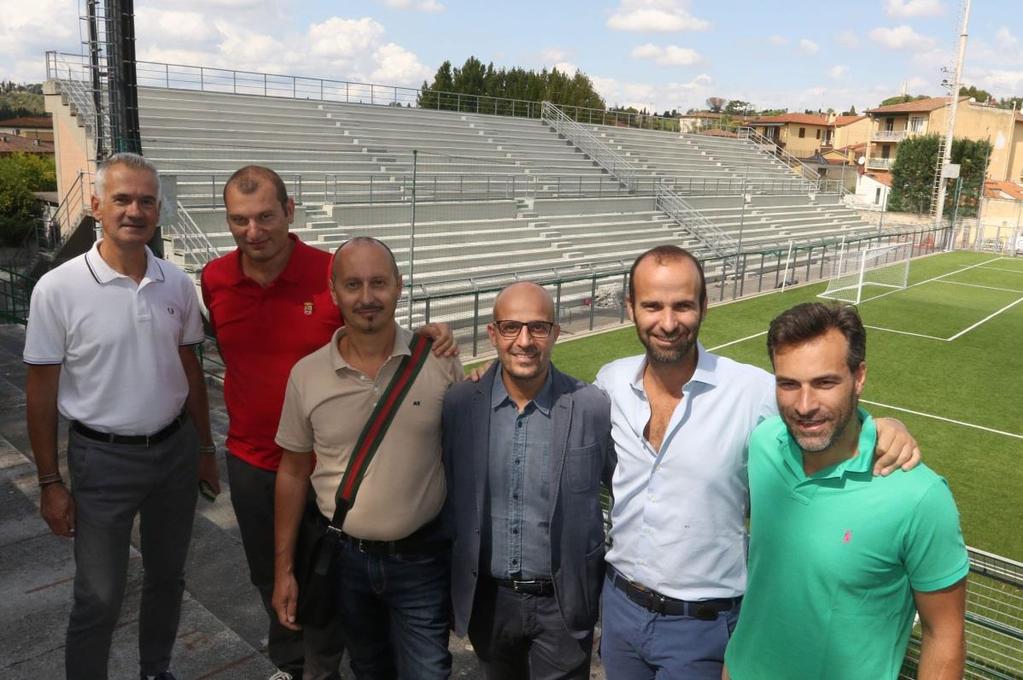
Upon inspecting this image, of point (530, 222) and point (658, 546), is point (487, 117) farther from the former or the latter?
point (658, 546)

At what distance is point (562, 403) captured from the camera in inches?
94.2

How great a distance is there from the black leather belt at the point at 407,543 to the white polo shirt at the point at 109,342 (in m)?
0.98

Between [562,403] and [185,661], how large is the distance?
221 centimetres

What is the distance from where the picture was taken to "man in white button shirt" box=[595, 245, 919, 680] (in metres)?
2.24

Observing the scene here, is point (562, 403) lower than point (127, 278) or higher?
lower

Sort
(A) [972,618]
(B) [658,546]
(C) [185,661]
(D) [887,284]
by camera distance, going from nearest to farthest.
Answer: (B) [658,546] → (A) [972,618] → (C) [185,661] → (D) [887,284]

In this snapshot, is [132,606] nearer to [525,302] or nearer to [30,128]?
[525,302]

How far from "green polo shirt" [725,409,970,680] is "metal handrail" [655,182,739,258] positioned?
2262 cm

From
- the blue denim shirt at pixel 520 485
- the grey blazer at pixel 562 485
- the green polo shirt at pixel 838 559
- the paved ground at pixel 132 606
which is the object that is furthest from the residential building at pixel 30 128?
the green polo shirt at pixel 838 559

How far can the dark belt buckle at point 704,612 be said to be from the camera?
7.45 feet

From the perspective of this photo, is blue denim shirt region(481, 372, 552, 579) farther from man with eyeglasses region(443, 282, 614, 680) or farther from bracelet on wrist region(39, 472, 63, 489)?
bracelet on wrist region(39, 472, 63, 489)

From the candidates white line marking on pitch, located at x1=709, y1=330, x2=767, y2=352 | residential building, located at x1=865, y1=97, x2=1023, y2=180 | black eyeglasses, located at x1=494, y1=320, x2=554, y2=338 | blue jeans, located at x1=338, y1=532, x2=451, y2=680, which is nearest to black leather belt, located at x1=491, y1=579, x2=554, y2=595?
blue jeans, located at x1=338, y1=532, x2=451, y2=680

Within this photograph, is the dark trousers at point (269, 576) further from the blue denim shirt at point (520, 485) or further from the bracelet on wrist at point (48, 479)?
the blue denim shirt at point (520, 485)

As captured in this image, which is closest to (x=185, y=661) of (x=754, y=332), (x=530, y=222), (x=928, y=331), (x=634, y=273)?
(x=634, y=273)
